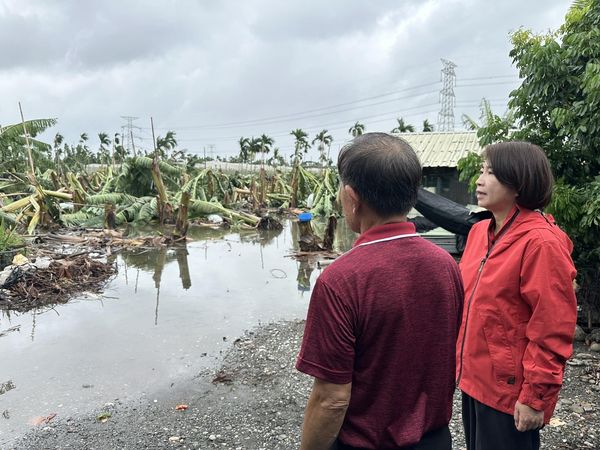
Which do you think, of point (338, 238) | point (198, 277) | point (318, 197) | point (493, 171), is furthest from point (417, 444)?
point (318, 197)

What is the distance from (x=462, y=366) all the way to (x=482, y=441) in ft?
1.06

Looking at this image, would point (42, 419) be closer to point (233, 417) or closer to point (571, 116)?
point (233, 417)

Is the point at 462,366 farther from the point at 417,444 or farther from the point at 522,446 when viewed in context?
the point at 417,444

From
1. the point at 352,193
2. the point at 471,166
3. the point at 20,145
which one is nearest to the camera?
the point at 352,193

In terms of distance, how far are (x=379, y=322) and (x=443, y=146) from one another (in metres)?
13.7

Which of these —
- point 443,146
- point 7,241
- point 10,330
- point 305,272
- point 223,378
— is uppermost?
point 443,146

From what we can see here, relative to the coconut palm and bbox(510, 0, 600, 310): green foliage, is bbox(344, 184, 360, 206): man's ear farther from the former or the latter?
the coconut palm

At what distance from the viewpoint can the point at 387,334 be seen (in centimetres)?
145

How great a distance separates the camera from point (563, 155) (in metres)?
5.31

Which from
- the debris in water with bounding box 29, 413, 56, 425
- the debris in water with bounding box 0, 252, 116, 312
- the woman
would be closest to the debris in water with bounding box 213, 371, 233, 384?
the debris in water with bounding box 29, 413, 56, 425

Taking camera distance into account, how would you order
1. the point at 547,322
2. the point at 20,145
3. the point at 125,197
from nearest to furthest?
1. the point at 547,322
2. the point at 20,145
3. the point at 125,197

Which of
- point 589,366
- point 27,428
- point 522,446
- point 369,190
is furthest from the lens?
point 589,366

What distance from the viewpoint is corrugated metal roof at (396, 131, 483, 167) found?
42.4 ft

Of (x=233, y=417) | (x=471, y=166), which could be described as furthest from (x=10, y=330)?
(x=471, y=166)
